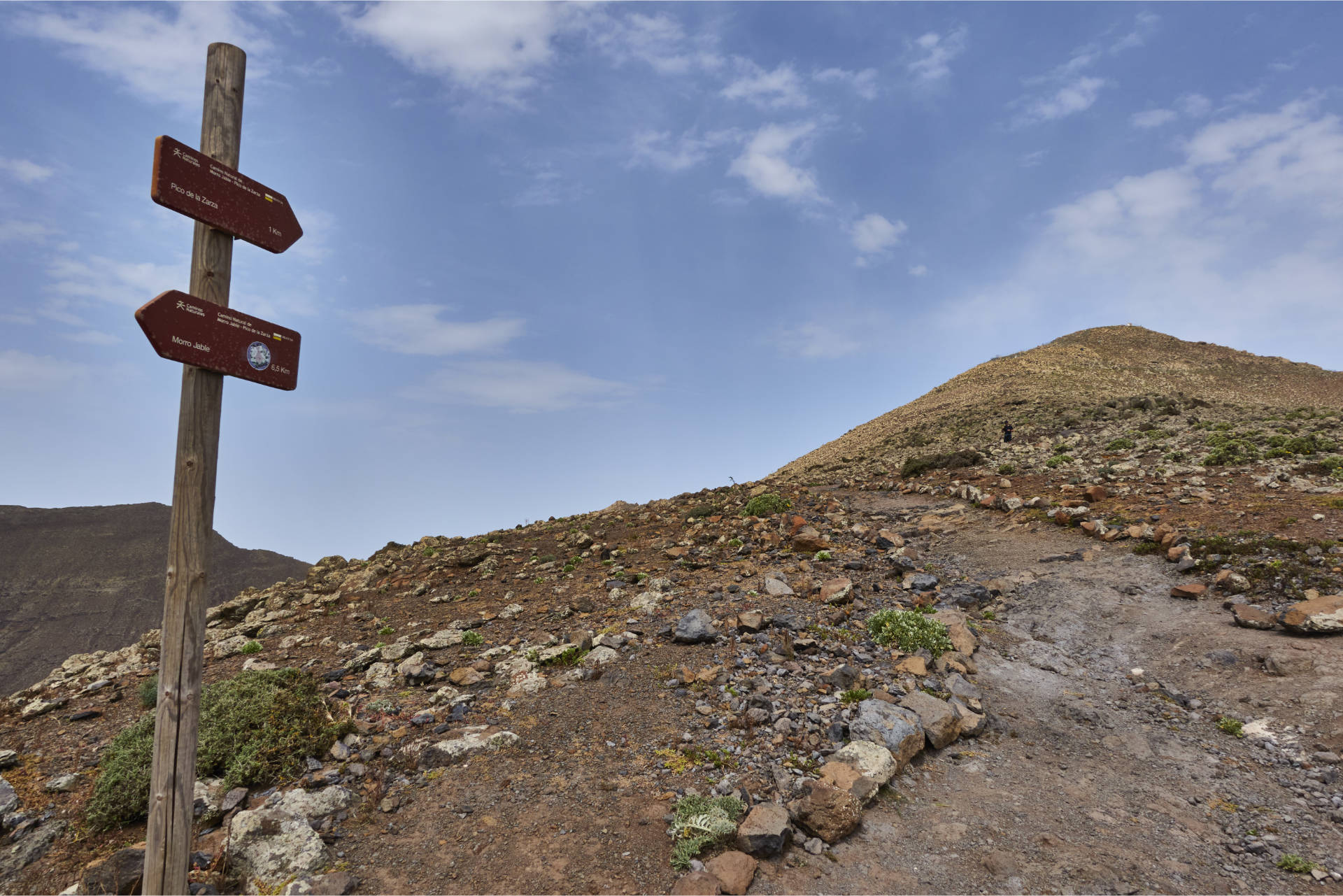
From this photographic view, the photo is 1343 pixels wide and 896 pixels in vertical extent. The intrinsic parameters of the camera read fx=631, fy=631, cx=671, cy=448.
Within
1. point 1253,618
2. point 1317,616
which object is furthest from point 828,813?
point 1317,616

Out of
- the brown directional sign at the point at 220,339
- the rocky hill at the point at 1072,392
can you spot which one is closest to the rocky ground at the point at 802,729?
the brown directional sign at the point at 220,339

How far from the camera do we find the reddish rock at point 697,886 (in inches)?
233

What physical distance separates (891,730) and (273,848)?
7.14 meters

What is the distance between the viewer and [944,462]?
84.7 feet

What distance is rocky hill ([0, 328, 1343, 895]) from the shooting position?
650 cm

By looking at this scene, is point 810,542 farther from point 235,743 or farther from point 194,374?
point 194,374

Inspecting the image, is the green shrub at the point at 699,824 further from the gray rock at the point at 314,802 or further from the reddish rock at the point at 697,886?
the gray rock at the point at 314,802

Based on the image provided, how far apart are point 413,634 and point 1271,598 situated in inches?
640

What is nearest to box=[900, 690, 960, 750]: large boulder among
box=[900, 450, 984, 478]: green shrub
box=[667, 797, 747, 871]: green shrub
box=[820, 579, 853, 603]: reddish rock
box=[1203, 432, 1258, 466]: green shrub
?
box=[667, 797, 747, 871]: green shrub

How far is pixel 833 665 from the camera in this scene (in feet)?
32.8

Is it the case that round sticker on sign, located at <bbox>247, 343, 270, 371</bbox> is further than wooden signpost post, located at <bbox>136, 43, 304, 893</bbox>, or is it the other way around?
round sticker on sign, located at <bbox>247, 343, 270, 371</bbox>

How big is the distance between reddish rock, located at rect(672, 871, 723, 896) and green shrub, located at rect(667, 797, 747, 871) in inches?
5.4

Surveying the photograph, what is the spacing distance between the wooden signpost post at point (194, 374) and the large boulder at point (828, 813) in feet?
19.1

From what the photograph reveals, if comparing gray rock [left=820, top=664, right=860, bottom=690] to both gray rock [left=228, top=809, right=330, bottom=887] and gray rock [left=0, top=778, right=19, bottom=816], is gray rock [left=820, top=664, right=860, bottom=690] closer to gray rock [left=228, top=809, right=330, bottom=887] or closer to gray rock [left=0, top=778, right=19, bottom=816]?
gray rock [left=228, top=809, right=330, bottom=887]
